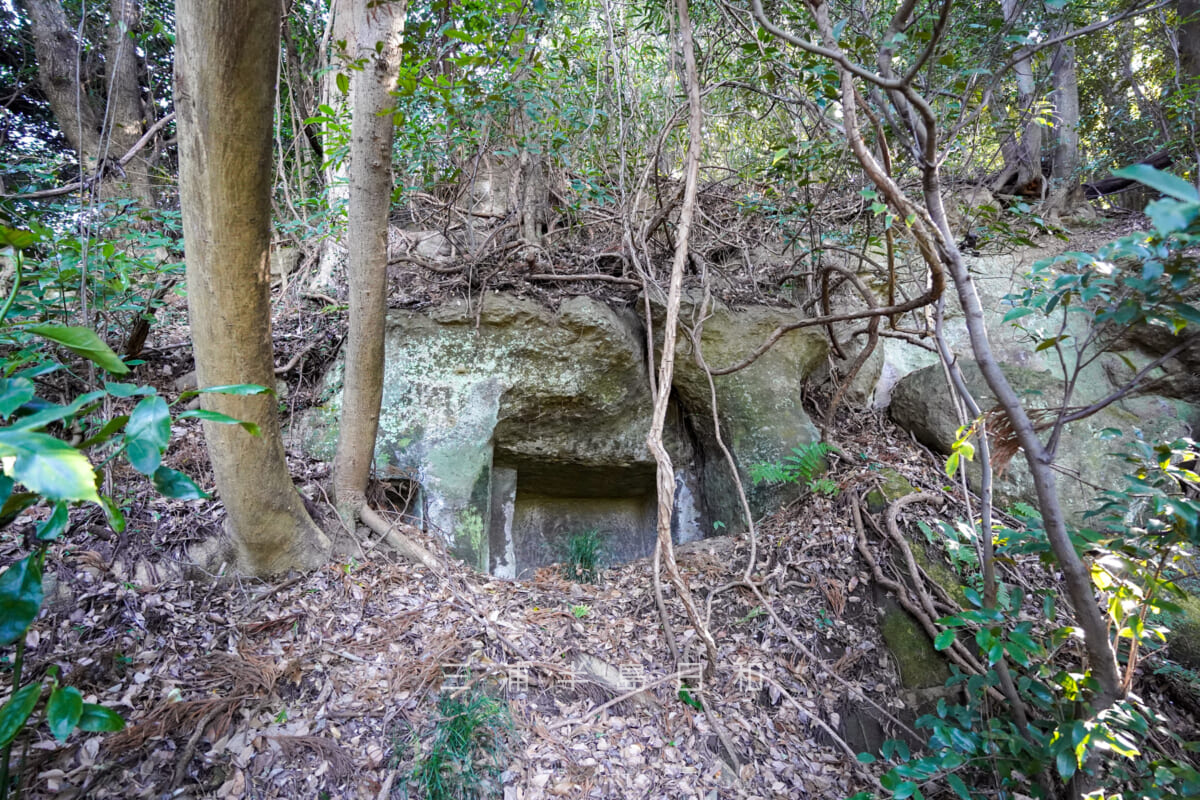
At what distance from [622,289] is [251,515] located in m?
3.49

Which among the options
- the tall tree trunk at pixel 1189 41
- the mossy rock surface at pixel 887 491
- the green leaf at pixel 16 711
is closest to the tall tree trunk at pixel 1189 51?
the tall tree trunk at pixel 1189 41

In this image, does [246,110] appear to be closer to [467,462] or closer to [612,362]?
[467,462]

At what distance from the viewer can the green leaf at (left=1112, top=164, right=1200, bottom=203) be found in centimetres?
79

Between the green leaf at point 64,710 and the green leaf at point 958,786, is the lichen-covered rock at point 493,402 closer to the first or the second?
the green leaf at point 64,710

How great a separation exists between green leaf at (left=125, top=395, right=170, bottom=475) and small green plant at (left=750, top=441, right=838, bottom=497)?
3669mm

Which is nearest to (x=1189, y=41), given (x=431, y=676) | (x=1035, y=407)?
(x=1035, y=407)

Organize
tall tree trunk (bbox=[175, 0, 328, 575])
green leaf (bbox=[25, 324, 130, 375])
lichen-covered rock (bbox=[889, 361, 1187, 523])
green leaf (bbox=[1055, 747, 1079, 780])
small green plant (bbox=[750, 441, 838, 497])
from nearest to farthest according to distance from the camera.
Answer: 1. green leaf (bbox=[25, 324, 130, 375])
2. green leaf (bbox=[1055, 747, 1079, 780])
3. tall tree trunk (bbox=[175, 0, 328, 575])
4. lichen-covered rock (bbox=[889, 361, 1187, 523])
5. small green plant (bbox=[750, 441, 838, 497])

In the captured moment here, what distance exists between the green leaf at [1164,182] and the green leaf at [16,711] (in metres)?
2.00

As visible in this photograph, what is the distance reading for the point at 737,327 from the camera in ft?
16.5

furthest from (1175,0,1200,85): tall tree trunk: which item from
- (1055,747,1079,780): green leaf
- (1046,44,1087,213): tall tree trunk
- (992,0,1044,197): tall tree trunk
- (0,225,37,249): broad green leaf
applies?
(0,225,37,249): broad green leaf

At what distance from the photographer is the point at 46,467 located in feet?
2.41

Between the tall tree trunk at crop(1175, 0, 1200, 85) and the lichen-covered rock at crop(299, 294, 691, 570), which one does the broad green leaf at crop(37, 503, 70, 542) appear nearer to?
the lichen-covered rock at crop(299, 294, 691, 570)

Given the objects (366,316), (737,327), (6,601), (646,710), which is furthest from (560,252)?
(6,601)

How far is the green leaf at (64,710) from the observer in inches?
38.8
